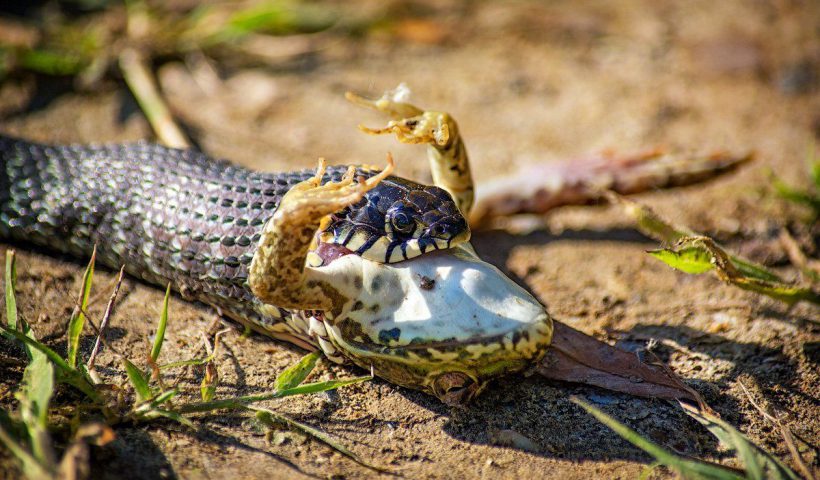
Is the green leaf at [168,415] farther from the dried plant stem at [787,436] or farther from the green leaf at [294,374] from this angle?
the dried plant stem at [787,436]

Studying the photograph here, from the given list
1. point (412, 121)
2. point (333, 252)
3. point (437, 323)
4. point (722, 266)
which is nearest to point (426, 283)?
point (437, 323)

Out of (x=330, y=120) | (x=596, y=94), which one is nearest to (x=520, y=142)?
(x=596, y=94)

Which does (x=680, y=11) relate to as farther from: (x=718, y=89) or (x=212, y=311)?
(x=212, y=311)

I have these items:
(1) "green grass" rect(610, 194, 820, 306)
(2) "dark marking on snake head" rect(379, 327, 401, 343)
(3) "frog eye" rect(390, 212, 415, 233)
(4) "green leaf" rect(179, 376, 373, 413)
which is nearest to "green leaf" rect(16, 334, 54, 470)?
(4) "green leaf" rect(179, 376, 373, 413)

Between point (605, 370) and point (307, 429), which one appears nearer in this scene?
point (307, 429)

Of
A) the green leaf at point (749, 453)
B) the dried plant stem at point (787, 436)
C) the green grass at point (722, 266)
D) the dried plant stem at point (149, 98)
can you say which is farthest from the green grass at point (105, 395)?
the dried plant stem at point (149, 98)

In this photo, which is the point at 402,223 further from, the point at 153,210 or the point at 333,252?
the point at 153,210
